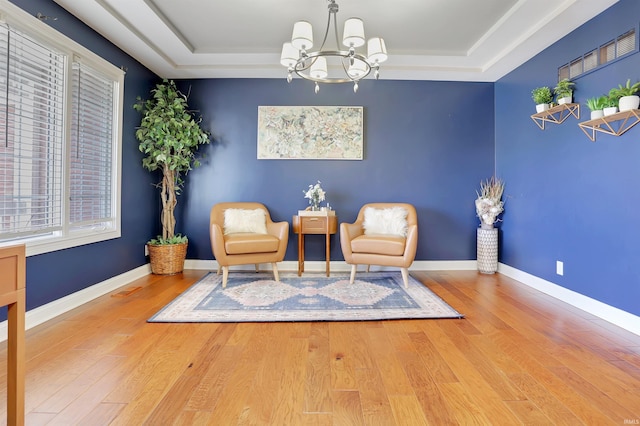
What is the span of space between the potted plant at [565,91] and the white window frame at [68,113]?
4195 mm

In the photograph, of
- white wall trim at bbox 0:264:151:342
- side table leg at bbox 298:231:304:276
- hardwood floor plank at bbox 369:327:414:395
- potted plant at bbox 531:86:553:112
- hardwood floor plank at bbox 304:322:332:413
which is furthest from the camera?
side table leg at bbox 298:231:304:276

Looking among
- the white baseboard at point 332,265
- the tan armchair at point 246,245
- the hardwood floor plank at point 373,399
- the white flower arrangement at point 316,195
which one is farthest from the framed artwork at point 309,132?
the hardwood floor plank at point 373,399

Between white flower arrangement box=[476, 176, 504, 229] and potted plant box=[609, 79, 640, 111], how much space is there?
1725 millimetres

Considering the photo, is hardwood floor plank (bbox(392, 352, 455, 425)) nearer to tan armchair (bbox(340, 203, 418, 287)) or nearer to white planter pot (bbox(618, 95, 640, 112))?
tan armchair (bbox(340, 203, 418, 287))

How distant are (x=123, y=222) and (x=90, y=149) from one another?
0.84 meters

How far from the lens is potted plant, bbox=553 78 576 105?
285cm

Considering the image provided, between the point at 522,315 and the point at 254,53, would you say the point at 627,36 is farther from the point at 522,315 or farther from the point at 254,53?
the point at 254,53

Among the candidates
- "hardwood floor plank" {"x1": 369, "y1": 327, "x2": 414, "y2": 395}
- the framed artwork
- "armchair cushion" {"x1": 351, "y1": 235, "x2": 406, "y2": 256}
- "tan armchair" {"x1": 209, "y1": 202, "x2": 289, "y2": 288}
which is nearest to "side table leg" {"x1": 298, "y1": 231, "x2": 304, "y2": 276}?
"tan armchair" {"x1": 209, "y1": 202, "x2": 289, "y2": 288}

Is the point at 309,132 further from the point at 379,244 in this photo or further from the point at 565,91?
the point at 565,91

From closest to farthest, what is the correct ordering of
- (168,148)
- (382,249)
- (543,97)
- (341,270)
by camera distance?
1. (543,97)
2. (382,249)
3. (168,148)
4. (341,270)

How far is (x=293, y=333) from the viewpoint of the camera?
2.21 meters

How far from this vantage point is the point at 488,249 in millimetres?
3924

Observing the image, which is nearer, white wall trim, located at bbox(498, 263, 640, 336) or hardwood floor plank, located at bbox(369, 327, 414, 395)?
hardwood floor plank, located at bbox(369, 327, 414, 395)

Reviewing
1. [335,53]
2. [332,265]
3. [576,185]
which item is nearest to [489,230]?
[576,185]
